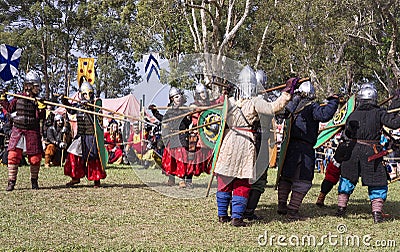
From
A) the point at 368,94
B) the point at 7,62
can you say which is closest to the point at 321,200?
the point at 368,94

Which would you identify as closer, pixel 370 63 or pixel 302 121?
pixel 302 121

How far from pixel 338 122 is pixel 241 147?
184 cm

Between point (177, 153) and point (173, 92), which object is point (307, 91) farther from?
point (177, 153)

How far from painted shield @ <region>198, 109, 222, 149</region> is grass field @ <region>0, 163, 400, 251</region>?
805 mm

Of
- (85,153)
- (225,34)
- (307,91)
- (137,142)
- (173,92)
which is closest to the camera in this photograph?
(307,91)

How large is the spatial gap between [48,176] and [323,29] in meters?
16.3

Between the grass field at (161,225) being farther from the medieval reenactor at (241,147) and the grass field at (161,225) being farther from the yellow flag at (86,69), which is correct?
the yellow flag at (86,69)

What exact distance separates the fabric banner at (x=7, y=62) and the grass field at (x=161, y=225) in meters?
3.75

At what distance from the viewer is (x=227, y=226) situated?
18.6 feet

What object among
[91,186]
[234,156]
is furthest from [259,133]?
[91,186]

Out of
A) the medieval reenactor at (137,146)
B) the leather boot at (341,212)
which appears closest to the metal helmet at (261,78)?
the leather boot at (341,212)

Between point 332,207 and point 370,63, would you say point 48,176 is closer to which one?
point 332,207

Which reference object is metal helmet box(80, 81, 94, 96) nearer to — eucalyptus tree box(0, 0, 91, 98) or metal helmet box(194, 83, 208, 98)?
metal helmet box(194, 83, 208, 98)

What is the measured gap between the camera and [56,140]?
13.2 m
